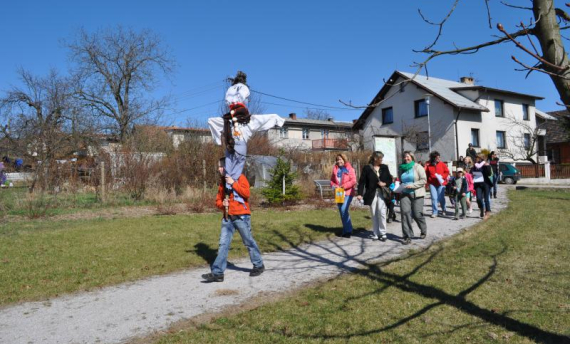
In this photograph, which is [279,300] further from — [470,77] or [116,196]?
[470,77]

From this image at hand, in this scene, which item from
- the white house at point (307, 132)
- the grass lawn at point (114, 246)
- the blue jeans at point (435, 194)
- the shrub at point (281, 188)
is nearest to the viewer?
the grass lawn at point (114, 246)

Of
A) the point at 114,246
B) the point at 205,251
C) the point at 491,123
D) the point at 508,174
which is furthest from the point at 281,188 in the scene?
the point at 491,123

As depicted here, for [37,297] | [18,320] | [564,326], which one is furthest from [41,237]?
[564,326]

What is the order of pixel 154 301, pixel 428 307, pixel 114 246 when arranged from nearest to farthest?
pixel 428 307, pixel 154 301, pixel 114 246

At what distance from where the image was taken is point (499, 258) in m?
7.00

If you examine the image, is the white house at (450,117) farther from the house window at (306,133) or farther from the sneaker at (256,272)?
the sneaker at (256,272)

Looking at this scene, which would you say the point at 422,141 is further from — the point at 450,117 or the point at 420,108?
the point at 420,108

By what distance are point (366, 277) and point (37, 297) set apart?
14.1 ft

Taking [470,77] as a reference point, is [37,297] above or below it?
below

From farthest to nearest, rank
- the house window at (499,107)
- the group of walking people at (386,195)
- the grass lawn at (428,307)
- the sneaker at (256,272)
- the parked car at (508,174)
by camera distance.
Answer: the house window at (499,107) < the parked car at (508,174) < the group of walking people at (386,195) < the sneaker at (256,272) < the grass lawn at (428,307)

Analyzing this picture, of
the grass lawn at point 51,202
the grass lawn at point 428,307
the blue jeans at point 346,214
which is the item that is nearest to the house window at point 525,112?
the grass lawn at point 51,202

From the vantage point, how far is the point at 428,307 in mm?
4711

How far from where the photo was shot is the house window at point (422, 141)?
3869 centimetres

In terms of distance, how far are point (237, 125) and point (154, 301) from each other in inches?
99.8
